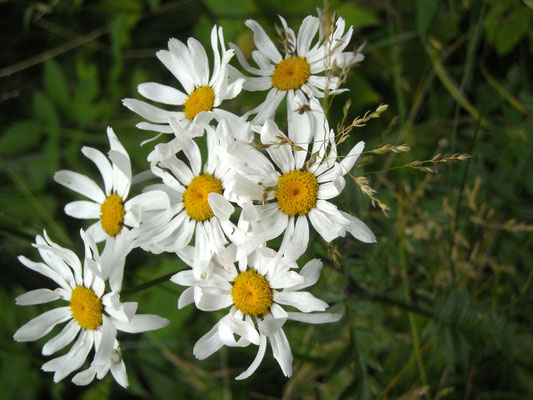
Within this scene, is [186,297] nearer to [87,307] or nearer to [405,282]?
[87,307]

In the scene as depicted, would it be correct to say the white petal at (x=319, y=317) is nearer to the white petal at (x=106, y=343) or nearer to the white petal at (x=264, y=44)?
the white petal at (x=106, y=343)

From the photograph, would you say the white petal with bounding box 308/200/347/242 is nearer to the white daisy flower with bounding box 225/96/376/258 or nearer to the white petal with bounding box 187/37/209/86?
the white daisy flower with bounding box 225/96/376/258

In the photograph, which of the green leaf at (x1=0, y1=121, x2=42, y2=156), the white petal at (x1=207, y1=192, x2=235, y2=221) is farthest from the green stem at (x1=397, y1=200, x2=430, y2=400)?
the green leaf at (x1=0, y1=121, x2=42, y2=156)

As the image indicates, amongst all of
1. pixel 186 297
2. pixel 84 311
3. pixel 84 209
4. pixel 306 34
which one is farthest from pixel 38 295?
pixel 306 34

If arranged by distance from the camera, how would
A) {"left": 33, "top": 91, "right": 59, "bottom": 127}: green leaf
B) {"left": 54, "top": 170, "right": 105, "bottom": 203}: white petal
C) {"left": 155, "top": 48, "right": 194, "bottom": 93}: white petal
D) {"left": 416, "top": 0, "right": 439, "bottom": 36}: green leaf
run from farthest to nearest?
{"left": 33, "top": 91, "right": 59, "bottom": 127}: green leaf < {"left": 416, "top": 0, "right": 439, "bottom": 36}: green leaf < {"left": 54, "top": 170, "right": 105, "bottom": 203}: white petal < {"left": 155, "top": 48, "right": 194, "bottom": 93}: white petal

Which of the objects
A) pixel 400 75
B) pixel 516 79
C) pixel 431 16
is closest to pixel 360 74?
pixel 400 75

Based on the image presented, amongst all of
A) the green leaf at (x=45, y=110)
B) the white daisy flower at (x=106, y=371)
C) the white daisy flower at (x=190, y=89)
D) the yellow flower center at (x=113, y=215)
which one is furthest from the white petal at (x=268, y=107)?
the green leaf at (x=45, y=110)
